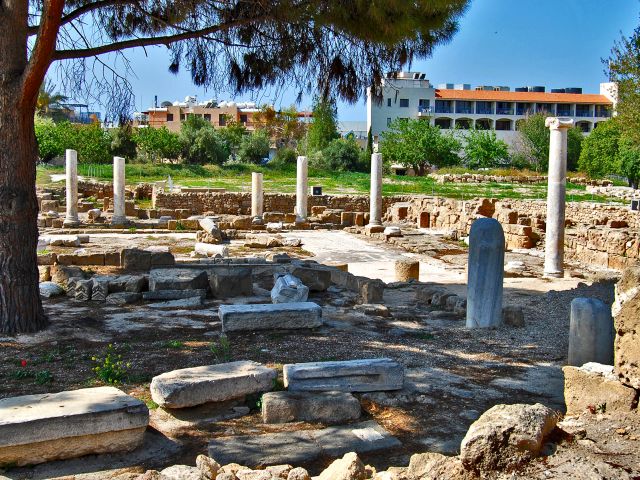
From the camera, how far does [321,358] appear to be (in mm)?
6902

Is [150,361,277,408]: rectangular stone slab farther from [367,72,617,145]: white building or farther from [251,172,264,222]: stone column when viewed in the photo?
[367,72,617,145]: white building

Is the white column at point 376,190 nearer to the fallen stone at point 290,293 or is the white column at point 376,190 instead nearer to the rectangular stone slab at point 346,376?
the fallen stone at point 290,293

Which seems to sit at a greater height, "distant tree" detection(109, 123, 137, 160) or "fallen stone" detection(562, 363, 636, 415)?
"distant tree" detection(109, 123, 137, 160)

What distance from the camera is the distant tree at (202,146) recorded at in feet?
169

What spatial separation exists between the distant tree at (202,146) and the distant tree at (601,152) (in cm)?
2757

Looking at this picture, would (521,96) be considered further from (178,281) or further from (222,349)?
(222,349)

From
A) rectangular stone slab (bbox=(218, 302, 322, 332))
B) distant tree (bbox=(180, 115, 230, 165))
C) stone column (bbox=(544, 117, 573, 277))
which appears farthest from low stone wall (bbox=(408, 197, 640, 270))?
distant tree (bbox=(180, 115, 230, 165))

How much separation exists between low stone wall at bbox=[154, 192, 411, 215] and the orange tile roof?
51369mm

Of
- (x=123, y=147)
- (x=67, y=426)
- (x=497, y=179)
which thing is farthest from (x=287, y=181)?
(x=67, y=426)

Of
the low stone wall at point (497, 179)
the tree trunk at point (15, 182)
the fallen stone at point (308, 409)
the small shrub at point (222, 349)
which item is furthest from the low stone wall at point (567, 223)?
the low stone wall at point (497, 179)

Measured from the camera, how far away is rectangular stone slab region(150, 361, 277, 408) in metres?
5.40

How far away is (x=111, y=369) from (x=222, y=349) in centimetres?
126

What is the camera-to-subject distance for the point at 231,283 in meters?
10.6

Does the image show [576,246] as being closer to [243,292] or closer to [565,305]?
[565,305]
